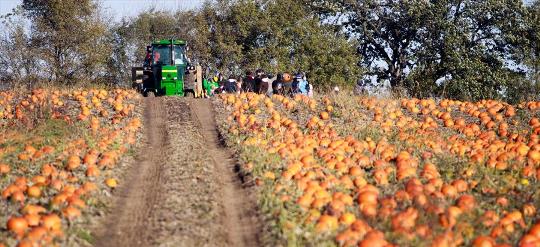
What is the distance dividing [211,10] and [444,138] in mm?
31537

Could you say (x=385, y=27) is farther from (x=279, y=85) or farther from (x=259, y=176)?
(x=259, y=176)

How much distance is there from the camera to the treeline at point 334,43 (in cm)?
3234

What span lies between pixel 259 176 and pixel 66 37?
2835 centimetres

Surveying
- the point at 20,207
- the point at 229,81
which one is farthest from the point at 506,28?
the point at 20,207

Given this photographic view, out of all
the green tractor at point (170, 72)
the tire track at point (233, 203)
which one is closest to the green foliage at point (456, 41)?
the green tractor at point (170, 72)

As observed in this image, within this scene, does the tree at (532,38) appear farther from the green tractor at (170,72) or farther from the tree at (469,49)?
the green tractor at (170,72)

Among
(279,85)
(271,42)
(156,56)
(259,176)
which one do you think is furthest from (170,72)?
(271,42)

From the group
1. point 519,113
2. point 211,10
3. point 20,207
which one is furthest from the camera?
point 211,10

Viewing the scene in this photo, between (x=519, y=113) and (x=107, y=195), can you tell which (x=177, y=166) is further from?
(x=519, y=113)

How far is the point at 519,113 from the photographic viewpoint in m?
17.1

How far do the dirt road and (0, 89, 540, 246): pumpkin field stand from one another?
3 cm

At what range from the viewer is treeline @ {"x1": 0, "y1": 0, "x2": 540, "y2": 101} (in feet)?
106

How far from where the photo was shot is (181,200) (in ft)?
30.0

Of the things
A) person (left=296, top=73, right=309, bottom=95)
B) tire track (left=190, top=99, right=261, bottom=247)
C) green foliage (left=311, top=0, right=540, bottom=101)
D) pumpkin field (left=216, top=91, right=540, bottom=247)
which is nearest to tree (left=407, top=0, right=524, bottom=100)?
green foliage (left=311, top=0, right=540, bottom=101)
